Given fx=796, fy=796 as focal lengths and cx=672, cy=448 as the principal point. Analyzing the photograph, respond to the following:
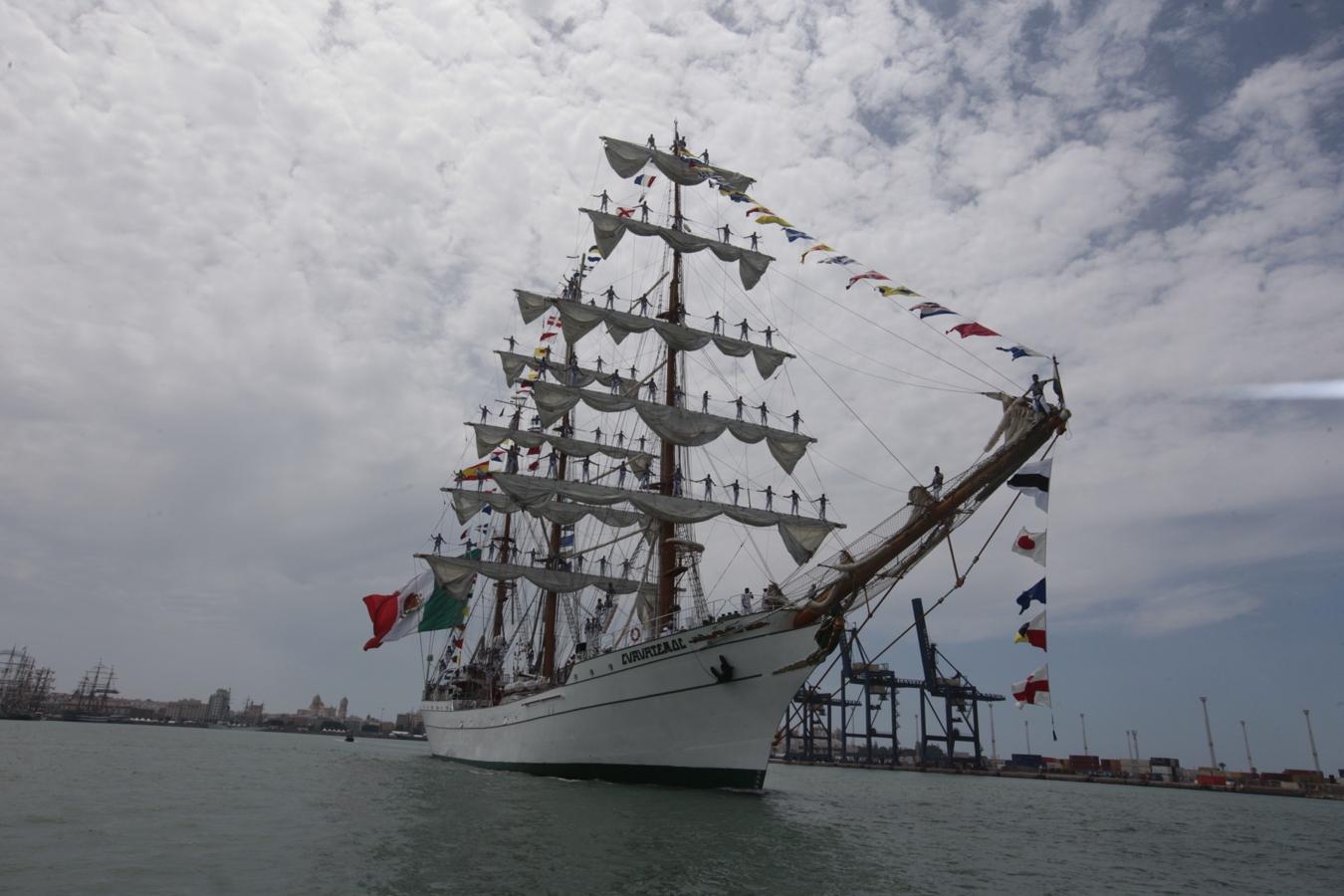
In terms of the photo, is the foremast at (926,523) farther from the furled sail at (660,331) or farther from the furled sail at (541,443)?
the furled sail at (541,443)

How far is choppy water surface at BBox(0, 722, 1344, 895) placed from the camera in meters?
11.5

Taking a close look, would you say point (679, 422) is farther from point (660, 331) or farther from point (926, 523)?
point (926, 523)

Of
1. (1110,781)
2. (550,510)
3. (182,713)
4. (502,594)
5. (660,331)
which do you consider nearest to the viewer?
(660,331)

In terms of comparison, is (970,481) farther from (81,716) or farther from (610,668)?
(81,716)

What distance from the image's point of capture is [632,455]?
4088 cm

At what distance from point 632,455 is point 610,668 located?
17203mm

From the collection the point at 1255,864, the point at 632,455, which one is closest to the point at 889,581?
the point at 1255,864

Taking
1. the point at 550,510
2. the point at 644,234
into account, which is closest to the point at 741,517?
the point at 550,510

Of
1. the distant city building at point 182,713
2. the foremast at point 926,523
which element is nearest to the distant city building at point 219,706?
the distant city building at point 182,713

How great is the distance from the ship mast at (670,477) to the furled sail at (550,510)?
4.65 meters

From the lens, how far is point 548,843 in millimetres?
14500

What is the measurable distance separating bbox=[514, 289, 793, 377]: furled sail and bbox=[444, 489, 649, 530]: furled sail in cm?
714

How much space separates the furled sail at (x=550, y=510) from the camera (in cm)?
3412

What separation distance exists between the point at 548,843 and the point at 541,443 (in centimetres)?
2887
